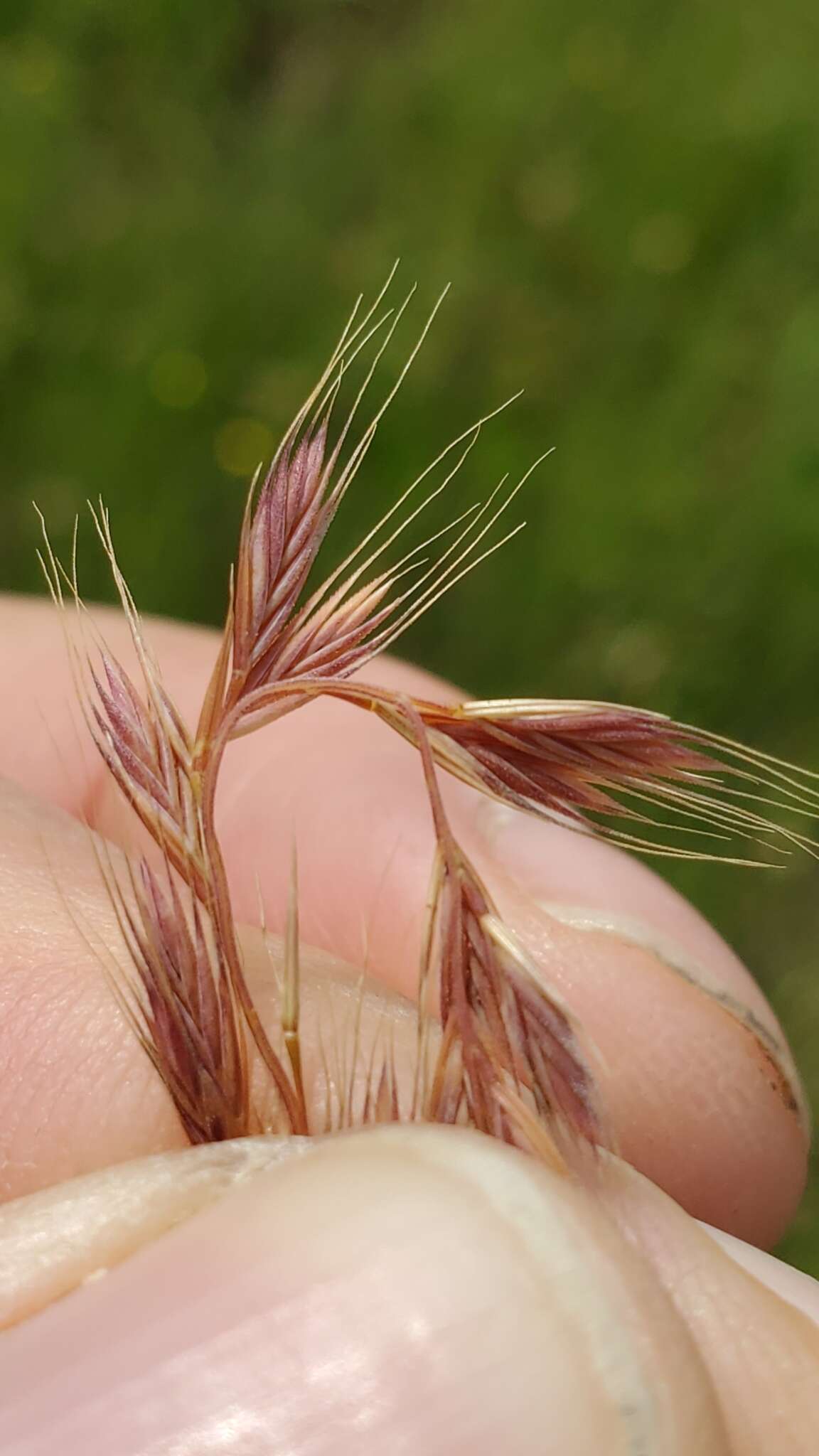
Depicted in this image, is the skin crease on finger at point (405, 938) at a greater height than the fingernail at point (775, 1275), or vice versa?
the skin crease on finger at point (405, 938)

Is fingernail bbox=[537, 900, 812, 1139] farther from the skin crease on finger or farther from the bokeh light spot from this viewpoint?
the bokeh light spot

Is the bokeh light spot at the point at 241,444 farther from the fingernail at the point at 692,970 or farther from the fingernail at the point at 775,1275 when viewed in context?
the fingernail at the point at 775,1275

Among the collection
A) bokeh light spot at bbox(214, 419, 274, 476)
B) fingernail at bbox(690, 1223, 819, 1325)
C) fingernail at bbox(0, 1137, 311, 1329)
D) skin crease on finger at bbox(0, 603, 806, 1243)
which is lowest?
fingernail at bbox(0, 1137, 311, 1329)

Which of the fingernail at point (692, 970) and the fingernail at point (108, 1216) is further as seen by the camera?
the fingernail at point (692, 970)

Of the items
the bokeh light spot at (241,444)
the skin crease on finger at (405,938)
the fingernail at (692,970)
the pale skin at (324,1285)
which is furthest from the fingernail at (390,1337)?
the bokeh light spot at (241,444)

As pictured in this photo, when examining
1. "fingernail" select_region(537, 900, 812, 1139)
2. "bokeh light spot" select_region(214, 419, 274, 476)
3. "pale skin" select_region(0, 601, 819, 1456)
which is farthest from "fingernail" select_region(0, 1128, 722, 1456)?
"bokeh light spot" select_region(214, 419, 274, 476)

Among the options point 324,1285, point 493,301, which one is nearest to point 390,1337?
point 324,1285
